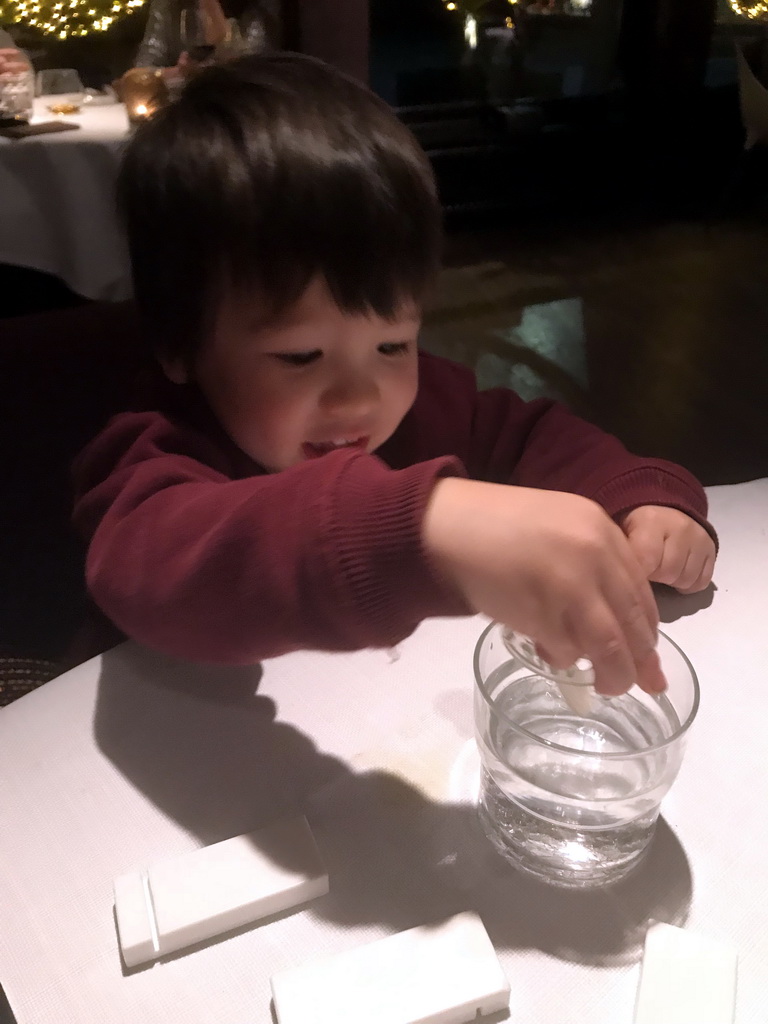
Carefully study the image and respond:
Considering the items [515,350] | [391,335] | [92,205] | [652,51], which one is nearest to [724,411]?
[515,350]

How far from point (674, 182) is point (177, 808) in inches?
142

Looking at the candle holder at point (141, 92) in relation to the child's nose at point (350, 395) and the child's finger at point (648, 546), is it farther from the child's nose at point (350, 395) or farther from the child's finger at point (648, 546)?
the child's finger at point (648, 546)

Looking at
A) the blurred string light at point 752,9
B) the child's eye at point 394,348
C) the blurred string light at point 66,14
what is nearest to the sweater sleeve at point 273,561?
the child's eye at point 394,348

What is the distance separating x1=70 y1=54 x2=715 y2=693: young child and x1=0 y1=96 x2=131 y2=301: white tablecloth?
982 millimetres

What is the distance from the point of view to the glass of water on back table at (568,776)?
0.43 meters

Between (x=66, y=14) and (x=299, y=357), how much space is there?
2.06 m

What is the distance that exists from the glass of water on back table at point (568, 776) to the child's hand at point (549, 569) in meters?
0.07

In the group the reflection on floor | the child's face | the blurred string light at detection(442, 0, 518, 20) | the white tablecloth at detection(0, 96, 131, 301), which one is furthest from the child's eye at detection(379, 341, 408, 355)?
the blurred string light at detection(442, 0, 518, 20)

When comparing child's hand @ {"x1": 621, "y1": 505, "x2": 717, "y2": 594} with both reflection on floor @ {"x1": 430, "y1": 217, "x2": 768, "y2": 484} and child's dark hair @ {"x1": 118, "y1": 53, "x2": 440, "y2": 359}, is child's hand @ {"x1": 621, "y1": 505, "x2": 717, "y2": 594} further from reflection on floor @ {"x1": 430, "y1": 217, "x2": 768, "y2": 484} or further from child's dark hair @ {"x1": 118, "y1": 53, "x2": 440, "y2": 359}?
reflection on floor @ {"x1": 430, "y1": 217, "x2": 768, "y2": 484}

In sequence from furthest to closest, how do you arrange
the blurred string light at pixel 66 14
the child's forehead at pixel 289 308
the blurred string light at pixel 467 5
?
1. the blurred string light at pixel 467 5
2. the blurred string light at pixel 66 14
3. the child's forehead at pixel 289 308

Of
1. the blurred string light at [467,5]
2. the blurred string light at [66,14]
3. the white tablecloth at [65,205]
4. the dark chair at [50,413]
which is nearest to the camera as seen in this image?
the dark chair at [50,413]

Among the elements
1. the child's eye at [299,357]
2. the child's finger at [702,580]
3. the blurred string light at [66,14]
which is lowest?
the child's finger at [702,580]

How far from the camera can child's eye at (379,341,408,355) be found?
0.64m

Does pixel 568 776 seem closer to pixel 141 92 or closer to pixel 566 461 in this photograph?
pixel 566 461
